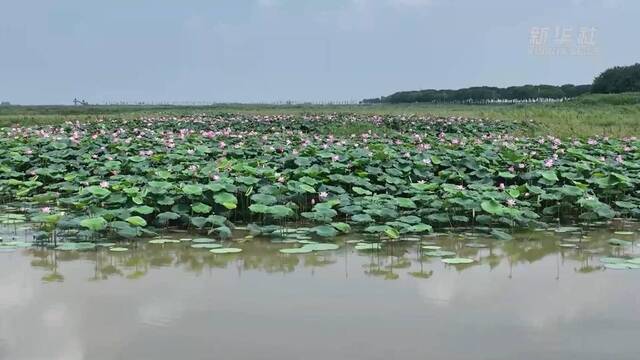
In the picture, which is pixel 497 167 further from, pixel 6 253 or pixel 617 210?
pixel 6 253

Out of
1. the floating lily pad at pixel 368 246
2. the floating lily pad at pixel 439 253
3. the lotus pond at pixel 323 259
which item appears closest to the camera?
the lotus pond at pixel 323 259

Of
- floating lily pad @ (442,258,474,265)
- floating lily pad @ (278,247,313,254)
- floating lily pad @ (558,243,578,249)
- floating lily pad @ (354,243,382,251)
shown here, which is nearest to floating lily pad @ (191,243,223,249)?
floating lily pad @ (278,247,313,254)

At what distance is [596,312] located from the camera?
3.29 m

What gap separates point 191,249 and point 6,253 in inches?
47.9

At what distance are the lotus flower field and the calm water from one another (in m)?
0.41

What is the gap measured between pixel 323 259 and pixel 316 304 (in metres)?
0.96

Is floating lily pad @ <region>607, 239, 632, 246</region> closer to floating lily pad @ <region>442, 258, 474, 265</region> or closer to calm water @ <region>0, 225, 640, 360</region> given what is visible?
calm water @ <region>0, 225, 640, 360</region>

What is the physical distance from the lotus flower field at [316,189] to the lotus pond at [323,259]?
0.09ft

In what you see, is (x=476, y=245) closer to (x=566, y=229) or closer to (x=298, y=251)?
(x=566, y=229)

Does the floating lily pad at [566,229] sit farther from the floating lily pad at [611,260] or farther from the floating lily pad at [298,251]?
the floating lily pad at [298,251]

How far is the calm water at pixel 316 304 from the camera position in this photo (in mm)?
2787

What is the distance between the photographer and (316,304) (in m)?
3.37

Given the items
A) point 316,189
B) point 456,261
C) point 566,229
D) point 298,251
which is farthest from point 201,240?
point 566,229

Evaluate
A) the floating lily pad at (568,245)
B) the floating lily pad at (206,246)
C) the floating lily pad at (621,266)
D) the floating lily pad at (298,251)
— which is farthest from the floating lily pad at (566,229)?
the floating lily pad at (206,246)
